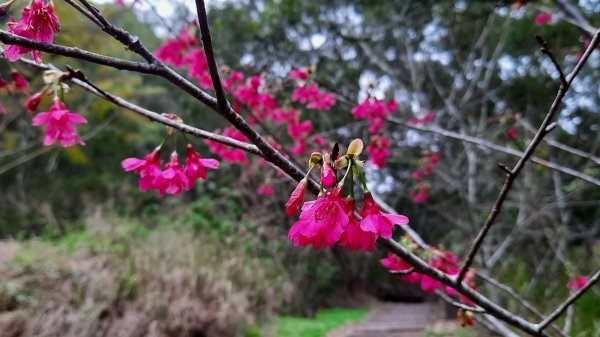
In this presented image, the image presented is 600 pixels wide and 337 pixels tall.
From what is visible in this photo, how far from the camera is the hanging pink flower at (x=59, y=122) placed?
1.13 metres

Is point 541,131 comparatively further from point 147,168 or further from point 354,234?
point 147,168

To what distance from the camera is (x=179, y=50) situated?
344 centimetres

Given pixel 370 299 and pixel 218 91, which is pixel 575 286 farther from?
pixel 370 299

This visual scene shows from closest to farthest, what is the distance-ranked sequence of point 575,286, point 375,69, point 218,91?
point 218,91, point 575,286, point 375,69

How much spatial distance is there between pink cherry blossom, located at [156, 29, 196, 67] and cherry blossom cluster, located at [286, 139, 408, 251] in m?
2.86

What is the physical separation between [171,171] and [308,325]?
20.9ft

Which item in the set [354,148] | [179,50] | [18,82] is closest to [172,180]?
[354,148]

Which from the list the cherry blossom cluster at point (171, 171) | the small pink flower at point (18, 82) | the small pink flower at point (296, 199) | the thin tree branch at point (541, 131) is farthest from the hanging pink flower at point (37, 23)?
the thin tree branch at point (541, 131)

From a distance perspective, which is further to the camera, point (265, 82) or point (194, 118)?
point (194, 118)

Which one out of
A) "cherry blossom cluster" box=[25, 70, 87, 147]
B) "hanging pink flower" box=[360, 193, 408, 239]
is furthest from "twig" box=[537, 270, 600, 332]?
"cherry blossom cluster" box=[25, 70, 87, 147]

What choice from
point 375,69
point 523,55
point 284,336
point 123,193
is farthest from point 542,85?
point 123,193

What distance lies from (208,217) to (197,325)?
4099 millimetres

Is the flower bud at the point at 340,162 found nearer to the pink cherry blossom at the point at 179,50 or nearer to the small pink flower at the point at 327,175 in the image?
the small pink flower at the point at 327,175

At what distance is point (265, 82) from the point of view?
292 cm
